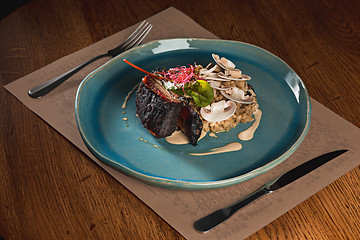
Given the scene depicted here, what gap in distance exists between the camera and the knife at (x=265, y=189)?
1367 millimetres

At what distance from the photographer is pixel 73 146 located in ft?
5.32

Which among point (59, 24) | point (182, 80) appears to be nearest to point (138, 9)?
point (59, 24)

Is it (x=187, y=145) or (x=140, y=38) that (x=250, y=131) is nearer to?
(x=187, y=145)

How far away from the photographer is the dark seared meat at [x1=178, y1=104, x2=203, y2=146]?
1.58m

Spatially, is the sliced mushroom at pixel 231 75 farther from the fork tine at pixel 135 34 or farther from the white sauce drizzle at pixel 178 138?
the fork tine at pixel 135 34

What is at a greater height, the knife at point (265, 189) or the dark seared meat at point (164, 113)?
the dark seared meat at point (164, 113)

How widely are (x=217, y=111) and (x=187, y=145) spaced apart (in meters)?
0.19

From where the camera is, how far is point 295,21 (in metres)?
2.31

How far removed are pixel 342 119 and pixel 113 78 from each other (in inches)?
39.6

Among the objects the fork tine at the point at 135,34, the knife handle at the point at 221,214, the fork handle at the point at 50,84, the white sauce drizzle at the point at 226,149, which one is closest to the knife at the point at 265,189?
the knife handle at the point at 221,214

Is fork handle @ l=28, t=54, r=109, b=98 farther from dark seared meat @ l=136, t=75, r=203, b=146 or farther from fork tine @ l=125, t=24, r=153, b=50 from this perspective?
dark seared meat @ l=136, t=75, r=203, b=146

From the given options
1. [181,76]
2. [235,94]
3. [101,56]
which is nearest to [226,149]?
[235,94]


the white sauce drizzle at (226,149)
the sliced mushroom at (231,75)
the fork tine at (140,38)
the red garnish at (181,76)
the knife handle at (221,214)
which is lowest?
the knife handle at (221,214)

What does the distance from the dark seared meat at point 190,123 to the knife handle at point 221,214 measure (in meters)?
0.30
